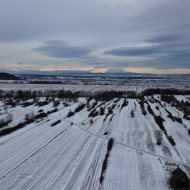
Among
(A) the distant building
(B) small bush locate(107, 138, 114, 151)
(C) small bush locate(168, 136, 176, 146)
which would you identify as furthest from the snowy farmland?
(A) the distant building

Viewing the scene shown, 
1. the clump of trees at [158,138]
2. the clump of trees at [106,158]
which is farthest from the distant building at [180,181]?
the clump of trees at [158,138]

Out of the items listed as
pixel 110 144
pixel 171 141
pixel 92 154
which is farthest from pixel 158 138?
pixel 92 154

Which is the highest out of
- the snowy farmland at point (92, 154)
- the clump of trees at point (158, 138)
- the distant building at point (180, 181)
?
the distant building at point (180, 181)

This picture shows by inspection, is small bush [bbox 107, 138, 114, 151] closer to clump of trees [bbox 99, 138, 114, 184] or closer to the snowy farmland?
clump of trees [bbox 99, 138, 114, 184]

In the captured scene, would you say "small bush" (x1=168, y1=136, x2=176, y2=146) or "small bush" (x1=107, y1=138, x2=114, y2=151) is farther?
"small bush" (x1=168, y1=136, x2=176, y2=146)

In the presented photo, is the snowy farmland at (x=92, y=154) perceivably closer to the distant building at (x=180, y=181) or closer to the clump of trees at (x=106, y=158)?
the clump of trees at (x=106, y=158)

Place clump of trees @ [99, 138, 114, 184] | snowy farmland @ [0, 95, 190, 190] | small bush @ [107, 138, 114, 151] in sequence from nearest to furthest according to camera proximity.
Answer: snowy farmland @ [0, 95, 190, 190]
clump of trees @ [99, 138, 114, 184]
small bush @ [107, 138, 114, 151]

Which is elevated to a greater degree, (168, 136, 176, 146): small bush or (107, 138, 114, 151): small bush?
(168, 136, 176, 146): small bush

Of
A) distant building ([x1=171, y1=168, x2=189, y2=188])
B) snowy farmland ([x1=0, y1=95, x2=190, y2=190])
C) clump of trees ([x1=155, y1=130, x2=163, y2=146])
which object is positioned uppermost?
distant building ([x1=171, y1=168, x2=189, y2=188])
